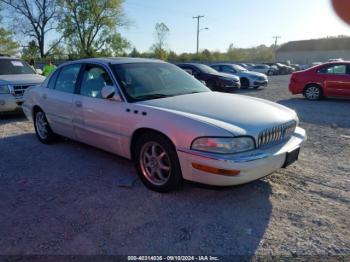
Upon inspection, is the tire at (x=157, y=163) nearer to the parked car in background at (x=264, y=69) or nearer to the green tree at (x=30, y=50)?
Result: the parked car in background at (x=264, y=69)

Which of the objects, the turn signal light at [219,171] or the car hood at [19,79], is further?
the car hood at [19,79]

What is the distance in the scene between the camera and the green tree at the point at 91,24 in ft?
152

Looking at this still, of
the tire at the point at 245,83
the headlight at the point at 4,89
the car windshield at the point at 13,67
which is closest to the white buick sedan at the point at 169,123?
the headlight at the point at 4,89

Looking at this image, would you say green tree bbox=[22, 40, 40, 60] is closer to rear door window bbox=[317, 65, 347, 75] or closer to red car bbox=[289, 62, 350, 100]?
red car bbox=[289, 62, 350, 100]

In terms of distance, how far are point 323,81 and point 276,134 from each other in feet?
29.7

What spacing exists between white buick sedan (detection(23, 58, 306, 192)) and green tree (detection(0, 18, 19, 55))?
42681mm

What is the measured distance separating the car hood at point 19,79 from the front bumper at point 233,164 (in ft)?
21.2

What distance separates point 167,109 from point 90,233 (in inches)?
59.2

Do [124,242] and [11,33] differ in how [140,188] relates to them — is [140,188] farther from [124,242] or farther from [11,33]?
[11,33]

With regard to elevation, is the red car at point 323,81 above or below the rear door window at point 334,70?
below

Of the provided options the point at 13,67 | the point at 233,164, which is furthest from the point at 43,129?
the point at 13,67

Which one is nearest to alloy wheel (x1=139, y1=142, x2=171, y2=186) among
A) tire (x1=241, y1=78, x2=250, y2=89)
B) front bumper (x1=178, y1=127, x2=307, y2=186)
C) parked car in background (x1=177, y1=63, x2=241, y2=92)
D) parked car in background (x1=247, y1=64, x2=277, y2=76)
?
front bumper (x1=178, y1=127, x2=307, y2=186)

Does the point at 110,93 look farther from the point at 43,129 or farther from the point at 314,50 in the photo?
the point at 314,50

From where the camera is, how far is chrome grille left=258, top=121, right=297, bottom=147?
3.34 meters
